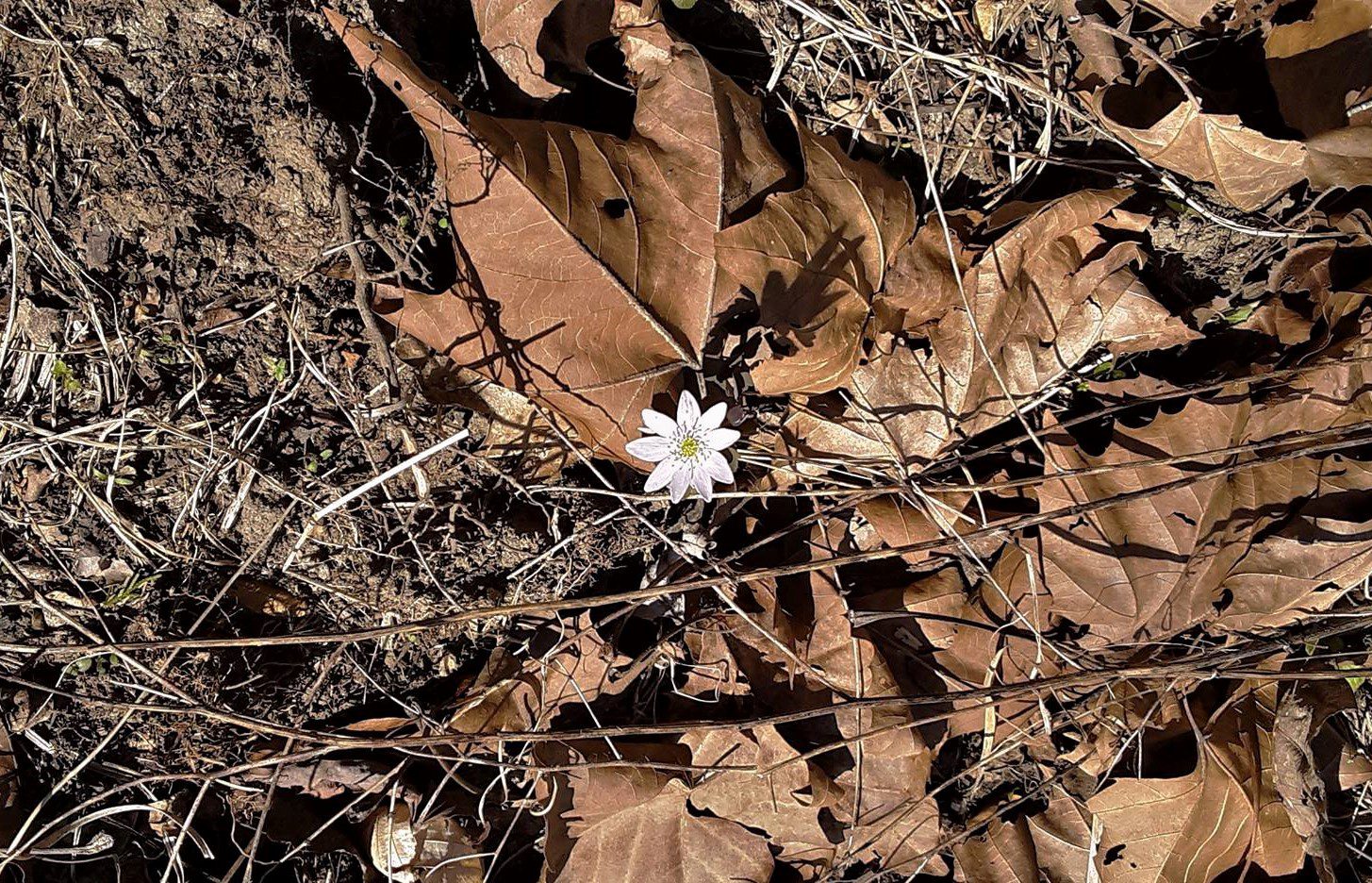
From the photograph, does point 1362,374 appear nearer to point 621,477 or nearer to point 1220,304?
point 1220,304

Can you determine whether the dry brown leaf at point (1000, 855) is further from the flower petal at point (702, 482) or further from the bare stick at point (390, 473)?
the bare stick at point (390, 473)

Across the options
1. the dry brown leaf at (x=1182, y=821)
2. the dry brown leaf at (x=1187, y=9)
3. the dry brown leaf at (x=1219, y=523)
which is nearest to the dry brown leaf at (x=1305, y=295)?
the dry brown leaf at (x=1219, y=523)

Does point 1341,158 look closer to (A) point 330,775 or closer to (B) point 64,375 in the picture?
(A) point 330,775

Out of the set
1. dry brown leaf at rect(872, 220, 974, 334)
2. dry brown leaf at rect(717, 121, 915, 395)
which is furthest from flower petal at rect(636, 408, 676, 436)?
dry brown leaf at rect(872, 220, 974, 334)

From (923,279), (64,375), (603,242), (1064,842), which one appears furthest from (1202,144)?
(64,375)

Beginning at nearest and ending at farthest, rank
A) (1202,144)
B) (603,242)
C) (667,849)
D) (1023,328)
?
(603,242) < (1202,144) < (1023,328) < (667,849)
